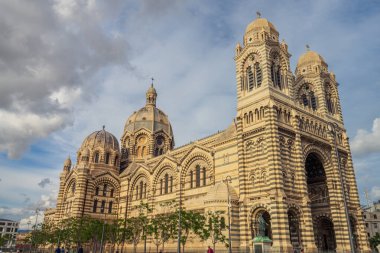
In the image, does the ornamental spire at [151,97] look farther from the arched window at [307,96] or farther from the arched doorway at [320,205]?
the arched doorway at [320,205]

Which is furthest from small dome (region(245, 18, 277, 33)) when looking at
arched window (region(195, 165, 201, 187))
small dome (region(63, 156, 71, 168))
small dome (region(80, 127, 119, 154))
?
small dome (region(63, 156, 71, 168))

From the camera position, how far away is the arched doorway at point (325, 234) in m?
43.7

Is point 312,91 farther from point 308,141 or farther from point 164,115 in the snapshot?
point 164,115

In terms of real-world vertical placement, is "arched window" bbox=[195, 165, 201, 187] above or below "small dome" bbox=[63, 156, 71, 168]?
below

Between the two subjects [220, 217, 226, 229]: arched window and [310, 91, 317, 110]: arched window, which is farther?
[310, 91, 317, 110]: arched window

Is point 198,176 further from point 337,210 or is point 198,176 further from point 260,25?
point 260,25

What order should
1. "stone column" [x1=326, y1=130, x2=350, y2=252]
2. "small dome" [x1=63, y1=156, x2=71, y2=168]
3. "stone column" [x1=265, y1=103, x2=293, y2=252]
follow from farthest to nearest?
"small dome" [x1=63, y1=156, x2=71, y2=168] < "stone column" [x1=326, y1=130, x2=350, y2=252] < "stone column" [x1=265, y1=103, x2=293, y2=252]

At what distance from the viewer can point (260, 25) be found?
4528 centimetres

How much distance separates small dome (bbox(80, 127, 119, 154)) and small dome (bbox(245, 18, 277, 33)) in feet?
115

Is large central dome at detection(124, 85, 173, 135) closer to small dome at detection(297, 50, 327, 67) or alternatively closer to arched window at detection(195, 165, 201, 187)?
arched window at detection(195, 165, 201, 187)

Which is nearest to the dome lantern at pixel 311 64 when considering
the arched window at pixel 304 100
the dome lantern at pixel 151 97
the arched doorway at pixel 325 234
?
the arched window at pixel 304 100

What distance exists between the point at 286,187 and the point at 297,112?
34.4 feet

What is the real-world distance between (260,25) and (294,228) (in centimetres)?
2661

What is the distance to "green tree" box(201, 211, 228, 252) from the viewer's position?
113 feet
